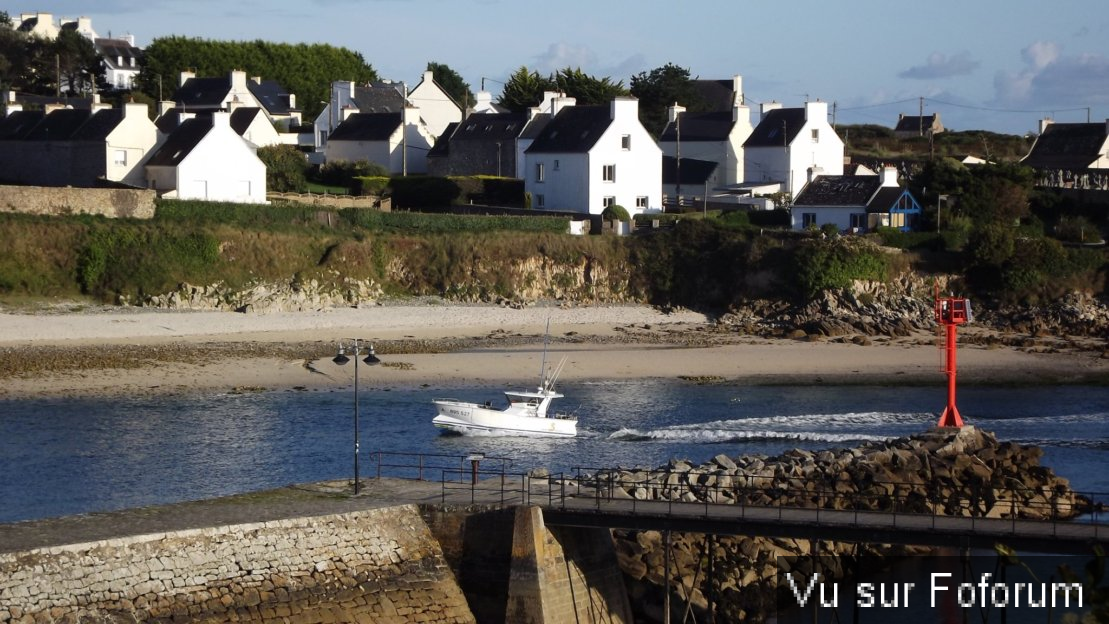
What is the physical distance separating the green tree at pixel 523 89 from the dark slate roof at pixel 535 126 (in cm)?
1528

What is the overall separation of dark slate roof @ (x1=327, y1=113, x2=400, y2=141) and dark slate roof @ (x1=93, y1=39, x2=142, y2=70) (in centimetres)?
3707

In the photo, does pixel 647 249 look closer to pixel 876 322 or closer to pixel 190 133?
pixel 876 322

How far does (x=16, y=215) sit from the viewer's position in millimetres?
56594

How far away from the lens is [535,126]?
76.4 meters

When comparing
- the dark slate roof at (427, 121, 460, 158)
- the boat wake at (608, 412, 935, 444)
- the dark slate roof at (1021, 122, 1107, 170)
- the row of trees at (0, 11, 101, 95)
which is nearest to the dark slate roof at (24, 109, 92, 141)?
the dark slate roof at (427, 121, 460, 158)

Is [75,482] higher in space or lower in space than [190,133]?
lower

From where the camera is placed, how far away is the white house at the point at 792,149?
76188 millimetres

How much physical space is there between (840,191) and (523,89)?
1211 inches

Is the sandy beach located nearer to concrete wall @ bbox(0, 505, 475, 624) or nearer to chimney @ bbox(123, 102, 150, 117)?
chimney @ bbox(123, 102, 150, 117)

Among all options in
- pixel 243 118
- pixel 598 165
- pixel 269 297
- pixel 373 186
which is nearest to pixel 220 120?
pixel 373 186

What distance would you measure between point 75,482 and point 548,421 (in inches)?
459

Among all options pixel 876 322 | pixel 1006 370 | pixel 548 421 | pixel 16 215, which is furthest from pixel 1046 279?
pixel 16 215

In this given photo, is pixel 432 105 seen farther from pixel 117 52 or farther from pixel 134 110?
pixel 117 52

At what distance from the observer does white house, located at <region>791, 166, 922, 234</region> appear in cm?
6719
